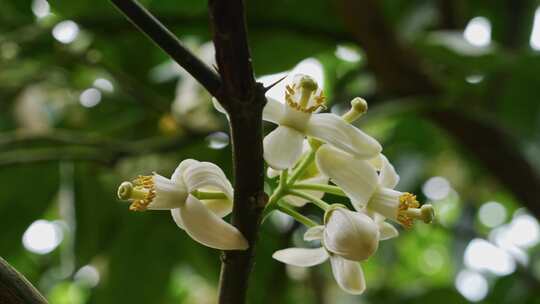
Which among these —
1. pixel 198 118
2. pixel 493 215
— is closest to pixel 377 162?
pixel 198 118

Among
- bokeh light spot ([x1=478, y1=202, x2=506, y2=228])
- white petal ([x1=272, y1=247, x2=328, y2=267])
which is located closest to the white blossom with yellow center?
white petal ([x1=272, y1=247, x2=328, y2=267])

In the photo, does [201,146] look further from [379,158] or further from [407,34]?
[379,158]

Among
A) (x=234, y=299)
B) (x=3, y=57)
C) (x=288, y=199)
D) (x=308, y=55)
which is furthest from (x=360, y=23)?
(x=234, y=299)

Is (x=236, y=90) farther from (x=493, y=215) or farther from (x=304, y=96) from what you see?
(x=493, y=215)

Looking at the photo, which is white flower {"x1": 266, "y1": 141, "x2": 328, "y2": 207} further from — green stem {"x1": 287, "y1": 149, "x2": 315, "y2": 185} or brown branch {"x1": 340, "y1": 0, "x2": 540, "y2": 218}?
brown branch {"x1": 340, "y1": 0, "x2": 540, "y2": 218}

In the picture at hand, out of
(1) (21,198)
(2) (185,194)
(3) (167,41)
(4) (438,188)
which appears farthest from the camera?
(4) (438,188)
